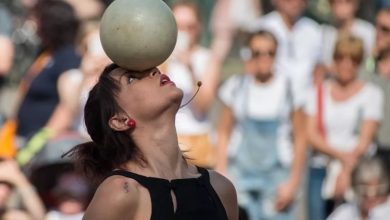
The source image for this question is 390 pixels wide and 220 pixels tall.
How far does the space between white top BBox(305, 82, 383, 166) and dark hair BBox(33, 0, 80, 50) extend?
73.7 inches

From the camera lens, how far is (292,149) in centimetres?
953

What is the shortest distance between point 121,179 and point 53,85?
16.0ft

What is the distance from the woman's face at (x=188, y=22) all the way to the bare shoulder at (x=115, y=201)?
5170 millimetres

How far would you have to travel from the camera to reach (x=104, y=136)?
16.5ft

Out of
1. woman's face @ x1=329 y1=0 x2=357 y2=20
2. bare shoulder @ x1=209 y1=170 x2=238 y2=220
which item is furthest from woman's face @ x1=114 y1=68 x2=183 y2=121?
woman's face @ x1=329 y1=0 x2=357 y2=20

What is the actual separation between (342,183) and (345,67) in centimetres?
80

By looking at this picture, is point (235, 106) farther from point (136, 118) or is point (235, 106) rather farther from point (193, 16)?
point (136, 118)

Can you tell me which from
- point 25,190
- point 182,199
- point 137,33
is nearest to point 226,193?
point 182,199

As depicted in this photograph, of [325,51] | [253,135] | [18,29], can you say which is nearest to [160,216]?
[253,135]

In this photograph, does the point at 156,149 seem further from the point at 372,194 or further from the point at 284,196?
the point at 284,196

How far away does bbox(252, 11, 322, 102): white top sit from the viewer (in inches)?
387

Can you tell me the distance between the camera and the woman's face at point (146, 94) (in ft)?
16.1

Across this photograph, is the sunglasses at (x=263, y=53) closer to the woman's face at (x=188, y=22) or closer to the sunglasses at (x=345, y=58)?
the sunglasses at (x=345, y=58)

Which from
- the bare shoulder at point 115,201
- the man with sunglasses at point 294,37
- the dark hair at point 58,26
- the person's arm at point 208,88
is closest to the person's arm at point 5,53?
the dark hair at point 58,26
